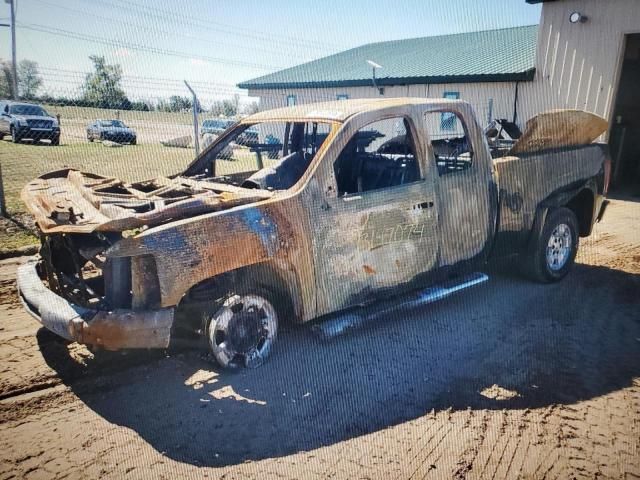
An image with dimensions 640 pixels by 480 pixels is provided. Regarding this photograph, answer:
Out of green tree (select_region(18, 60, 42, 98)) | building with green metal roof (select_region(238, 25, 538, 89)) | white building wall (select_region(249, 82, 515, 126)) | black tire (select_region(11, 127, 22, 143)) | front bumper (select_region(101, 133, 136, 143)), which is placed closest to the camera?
green tree (select_region(18, 60, 42, 98))

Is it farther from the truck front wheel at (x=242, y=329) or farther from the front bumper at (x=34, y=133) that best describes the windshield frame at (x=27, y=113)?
the truck front wheel at (x=242, y=329)

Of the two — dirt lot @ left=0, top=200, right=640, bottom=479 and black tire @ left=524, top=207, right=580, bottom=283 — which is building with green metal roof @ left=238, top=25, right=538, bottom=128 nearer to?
black tire @ left=524, top=207, right=580, bottom=283

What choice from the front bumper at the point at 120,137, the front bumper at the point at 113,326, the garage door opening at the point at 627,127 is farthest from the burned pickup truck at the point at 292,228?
the front bumper at the point at 120,137

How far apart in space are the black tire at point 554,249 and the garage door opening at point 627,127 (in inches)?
345

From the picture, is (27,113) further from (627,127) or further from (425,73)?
(627,127)

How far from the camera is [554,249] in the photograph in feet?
18.2

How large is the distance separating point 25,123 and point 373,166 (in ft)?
60.0

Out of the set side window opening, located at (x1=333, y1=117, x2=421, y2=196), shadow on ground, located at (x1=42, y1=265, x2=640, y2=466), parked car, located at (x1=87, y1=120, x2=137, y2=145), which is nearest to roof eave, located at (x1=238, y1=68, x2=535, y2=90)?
parked car, located at (x1=87, y1=120, x2=137, y2=145)

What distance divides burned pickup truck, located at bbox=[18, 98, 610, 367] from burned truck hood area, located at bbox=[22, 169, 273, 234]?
0.01 metres

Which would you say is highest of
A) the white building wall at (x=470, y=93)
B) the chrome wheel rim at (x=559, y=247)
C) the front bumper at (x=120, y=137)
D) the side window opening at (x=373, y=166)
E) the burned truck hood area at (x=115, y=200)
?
the white building wall at (x=470, y=93)

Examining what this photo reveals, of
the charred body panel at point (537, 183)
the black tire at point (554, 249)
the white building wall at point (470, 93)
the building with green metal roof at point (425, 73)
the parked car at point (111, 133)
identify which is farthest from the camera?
the parked car at point (111, 133)

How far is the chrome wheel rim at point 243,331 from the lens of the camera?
348 cm

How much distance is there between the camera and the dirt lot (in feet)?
9.11

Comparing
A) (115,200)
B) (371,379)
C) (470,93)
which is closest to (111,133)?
(470,93)
